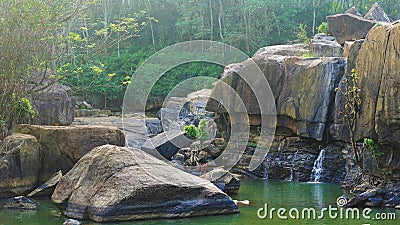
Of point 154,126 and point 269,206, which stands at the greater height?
point 269,206

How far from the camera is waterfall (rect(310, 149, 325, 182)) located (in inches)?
635

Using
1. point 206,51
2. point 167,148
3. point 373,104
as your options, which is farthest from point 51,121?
point 206,51

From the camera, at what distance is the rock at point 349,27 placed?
62.2 feet

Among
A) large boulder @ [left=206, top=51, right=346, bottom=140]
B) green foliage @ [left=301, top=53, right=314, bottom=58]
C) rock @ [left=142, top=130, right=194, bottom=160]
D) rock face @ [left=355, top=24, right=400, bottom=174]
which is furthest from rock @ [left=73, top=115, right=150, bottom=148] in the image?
rock face @ [left=355, top=24, right=400, bottom=174]

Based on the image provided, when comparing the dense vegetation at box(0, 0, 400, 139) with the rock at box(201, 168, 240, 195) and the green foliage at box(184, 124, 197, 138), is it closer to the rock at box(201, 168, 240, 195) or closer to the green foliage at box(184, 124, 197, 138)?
the green foliage at box(184, 124, 197, 138)

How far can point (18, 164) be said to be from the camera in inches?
470

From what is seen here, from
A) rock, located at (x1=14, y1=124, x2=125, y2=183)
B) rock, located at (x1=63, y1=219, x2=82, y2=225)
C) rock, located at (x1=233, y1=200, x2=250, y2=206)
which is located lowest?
rock, located at (x1=233, y1=200, x2=250, y2=206)

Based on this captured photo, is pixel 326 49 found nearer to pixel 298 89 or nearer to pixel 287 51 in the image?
pixel 287 51

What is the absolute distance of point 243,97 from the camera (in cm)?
1845

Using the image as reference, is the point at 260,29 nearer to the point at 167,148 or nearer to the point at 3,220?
the point at 167,148

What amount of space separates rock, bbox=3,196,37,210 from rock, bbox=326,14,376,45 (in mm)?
12221

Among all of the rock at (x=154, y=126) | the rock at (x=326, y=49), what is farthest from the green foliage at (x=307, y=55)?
the rock at (x=154, y=126)

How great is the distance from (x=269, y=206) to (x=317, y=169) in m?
5.15

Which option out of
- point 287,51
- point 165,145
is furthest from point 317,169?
point 287,51
